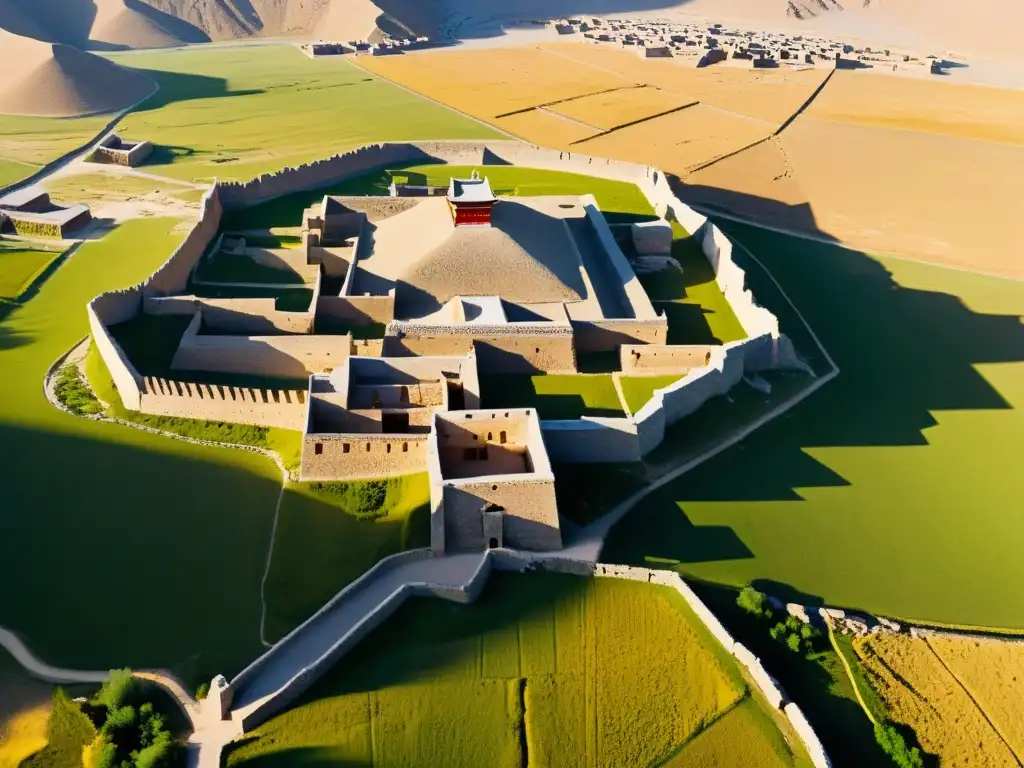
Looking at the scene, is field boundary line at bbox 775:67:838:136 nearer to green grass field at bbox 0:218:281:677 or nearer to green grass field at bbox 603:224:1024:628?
green grass field at bbox 603:224:1024:628

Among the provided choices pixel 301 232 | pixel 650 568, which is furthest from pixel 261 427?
pixel 301 232

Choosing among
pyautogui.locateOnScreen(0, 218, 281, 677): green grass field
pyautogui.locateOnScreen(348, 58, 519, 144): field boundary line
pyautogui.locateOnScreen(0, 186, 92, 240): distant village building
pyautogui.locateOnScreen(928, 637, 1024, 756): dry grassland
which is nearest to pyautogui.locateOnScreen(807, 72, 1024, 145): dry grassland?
pyautogui.locateOnScreen(348, 58, 519, 144): field boundary line

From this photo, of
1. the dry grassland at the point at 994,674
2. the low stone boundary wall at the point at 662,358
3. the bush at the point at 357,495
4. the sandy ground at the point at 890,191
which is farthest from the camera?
the sandy ground at the point at 890,191

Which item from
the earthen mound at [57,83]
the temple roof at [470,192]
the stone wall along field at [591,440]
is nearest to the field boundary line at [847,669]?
the stone wall along field at [591,440]

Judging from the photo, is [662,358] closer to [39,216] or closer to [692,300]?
[692,300]

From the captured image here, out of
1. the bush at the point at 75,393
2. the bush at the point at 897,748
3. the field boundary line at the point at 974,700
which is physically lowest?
the bush at the point at 75,393

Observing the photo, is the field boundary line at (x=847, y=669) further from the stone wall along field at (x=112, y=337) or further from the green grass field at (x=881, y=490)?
the stone wall along field at (x=112, y=337)
